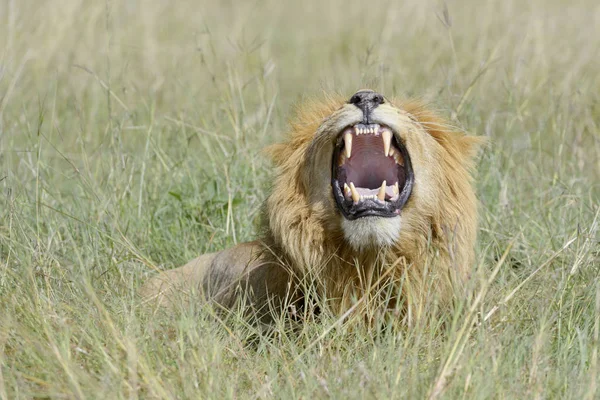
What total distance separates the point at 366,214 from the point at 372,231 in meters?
0.07

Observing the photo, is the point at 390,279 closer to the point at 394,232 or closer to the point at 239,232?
the point at 394,232

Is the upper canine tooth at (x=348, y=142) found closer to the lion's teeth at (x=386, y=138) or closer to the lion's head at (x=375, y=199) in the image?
the lion's head at (x=375, y=199)

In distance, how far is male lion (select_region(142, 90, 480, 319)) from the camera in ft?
12.5

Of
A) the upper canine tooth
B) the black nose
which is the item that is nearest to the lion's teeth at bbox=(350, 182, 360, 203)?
the upper canine tooth

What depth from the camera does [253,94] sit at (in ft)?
27.4

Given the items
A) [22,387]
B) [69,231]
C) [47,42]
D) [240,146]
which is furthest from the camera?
[47,42]

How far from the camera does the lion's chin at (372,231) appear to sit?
12.3 ft

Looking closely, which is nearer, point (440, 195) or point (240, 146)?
point (440, 195)

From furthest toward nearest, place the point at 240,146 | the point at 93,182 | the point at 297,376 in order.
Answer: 1. the point at 240,146
2. the point at 93,182
3. the point at 297,376

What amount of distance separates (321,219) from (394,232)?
11.6 inches

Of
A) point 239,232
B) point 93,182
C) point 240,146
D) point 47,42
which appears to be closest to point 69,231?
point 93,182

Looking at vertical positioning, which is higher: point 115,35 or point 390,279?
point 115,35

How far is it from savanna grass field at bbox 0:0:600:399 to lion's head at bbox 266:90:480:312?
0.24 metres

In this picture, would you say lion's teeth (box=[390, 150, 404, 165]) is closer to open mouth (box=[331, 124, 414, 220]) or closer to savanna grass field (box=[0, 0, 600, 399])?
open mouth (box=[331, 124, 414, 220])
